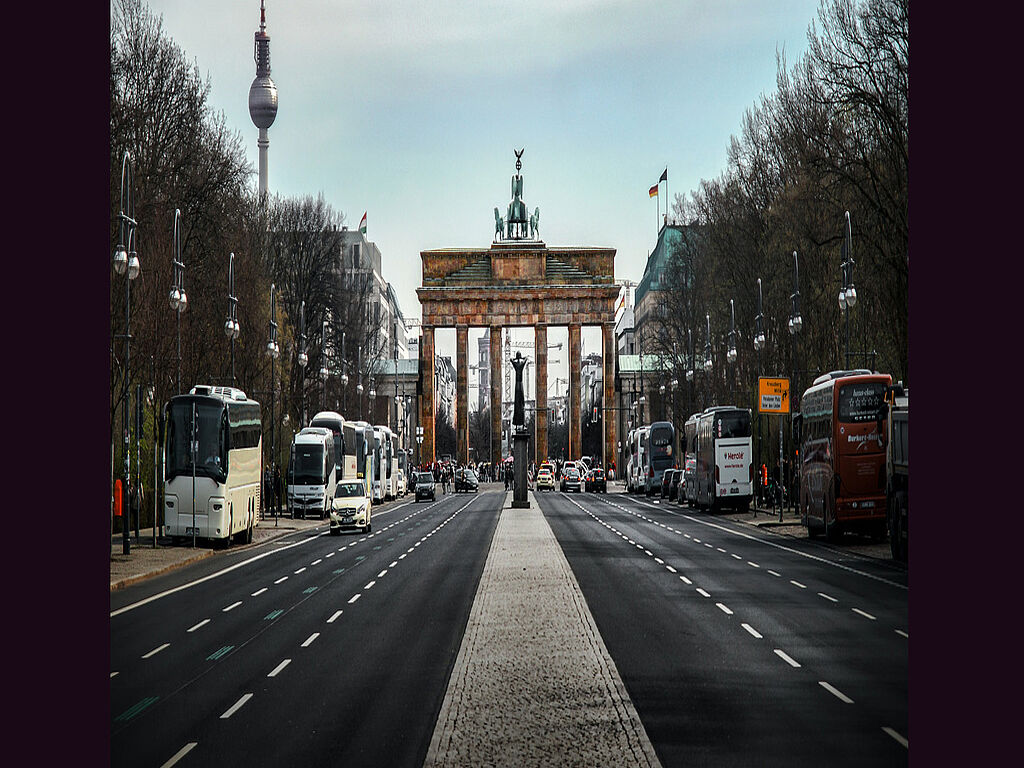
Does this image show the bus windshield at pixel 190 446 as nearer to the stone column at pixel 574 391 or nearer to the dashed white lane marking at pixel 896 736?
the dashed white lane marking at pixel 896 736

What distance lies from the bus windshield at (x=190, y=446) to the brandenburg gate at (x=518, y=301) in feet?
347

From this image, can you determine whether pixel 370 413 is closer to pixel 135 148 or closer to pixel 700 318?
pixel 700 318

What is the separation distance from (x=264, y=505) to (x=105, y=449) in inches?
2437

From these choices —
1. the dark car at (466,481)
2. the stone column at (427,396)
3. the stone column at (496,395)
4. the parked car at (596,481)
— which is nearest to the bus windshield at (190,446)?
the parked car at (596,481)

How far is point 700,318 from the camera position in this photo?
85.2 metres

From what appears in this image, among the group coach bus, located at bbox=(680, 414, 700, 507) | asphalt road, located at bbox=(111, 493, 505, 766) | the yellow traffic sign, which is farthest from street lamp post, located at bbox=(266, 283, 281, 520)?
asphalt road, located at bbox=(111, 493, 505, 766)

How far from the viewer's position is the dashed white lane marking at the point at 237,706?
1370 cm

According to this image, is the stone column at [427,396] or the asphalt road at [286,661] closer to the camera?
the asphalt road at [286,661]

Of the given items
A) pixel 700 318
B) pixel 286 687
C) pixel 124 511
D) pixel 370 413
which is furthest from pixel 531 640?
pixel 370 413

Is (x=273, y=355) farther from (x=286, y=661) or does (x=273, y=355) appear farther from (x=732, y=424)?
(x=286, y=661)

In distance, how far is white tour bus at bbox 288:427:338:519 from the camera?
61219mm

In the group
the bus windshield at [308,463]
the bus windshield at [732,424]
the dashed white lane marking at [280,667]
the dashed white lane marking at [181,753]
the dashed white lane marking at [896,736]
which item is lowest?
the dashed white lane marking at [280,667]

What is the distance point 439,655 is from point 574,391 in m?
129

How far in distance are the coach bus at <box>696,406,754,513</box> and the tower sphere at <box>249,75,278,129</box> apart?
108 metres
